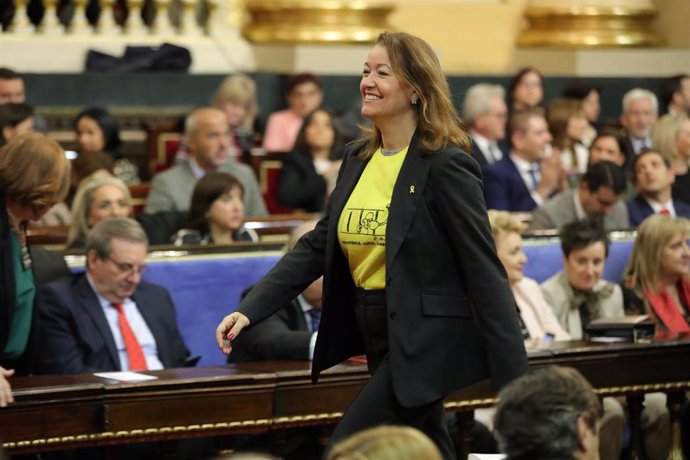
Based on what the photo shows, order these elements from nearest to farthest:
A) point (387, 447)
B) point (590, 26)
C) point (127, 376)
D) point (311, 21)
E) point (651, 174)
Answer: point (387, 447), point (127, 376), point (651, 174), point (311, 21), point (590, 26)

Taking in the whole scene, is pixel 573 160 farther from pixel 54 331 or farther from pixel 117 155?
pixel 54 331

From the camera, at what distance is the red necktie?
19.3ft

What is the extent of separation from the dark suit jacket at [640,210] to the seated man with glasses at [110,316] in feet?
11.7

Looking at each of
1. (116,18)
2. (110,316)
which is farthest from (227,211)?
(116,18)

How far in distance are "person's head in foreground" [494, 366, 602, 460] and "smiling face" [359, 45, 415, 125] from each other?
1.02 m

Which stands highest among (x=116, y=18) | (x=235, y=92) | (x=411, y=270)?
(x=116, y=18)

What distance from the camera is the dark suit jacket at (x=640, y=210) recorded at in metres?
8.88

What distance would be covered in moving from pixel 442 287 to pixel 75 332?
2.05 meters

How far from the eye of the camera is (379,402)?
4.11 metres

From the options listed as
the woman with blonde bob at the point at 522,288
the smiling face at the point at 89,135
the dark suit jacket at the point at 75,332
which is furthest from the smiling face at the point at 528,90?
the dark suit jacket at the point at 75,332

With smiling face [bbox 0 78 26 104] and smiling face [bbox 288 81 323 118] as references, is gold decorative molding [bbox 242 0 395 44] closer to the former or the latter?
smiling face [bbox 288 81 323 118]

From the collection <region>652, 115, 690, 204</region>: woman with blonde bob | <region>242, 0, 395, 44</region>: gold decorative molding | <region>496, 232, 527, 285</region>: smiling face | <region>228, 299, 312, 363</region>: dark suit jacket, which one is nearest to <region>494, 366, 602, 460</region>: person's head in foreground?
<region>228, 299, 312, 363</region>: dark suit jacket

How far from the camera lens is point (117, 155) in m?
9.79

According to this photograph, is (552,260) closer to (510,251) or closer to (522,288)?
(522,288)
